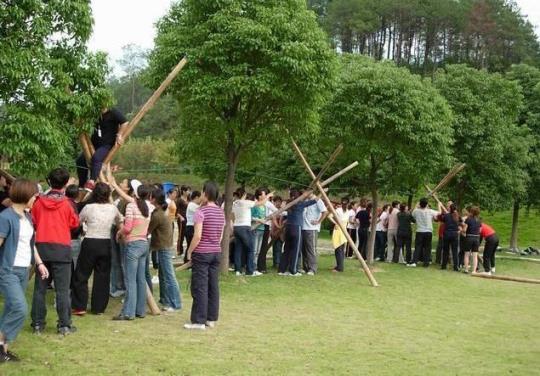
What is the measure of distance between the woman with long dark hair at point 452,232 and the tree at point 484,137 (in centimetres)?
383

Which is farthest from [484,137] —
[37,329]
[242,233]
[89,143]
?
[37,329]

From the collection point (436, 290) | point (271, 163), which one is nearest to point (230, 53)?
point (436, 290)

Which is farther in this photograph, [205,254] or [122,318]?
[122,318]

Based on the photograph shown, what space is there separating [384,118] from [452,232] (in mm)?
5070

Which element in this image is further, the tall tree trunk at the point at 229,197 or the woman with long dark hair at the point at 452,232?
the woman with long dark hair at the point at 452,232

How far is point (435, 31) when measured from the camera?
7488 centimetres

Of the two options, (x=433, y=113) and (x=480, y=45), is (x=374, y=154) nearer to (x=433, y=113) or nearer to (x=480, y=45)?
(x=433, y=113)

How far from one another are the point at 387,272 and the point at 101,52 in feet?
36.9

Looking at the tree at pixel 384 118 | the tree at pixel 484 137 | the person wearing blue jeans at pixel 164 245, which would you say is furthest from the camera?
the tree at pixel 484 137

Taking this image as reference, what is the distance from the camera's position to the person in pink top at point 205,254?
9594 millimetres

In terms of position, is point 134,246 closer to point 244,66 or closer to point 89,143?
point 89,143

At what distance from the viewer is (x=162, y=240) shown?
10.9 m

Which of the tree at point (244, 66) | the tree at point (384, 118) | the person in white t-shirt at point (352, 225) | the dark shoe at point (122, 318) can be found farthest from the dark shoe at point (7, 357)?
the person in white t-shirt at point (352, 225)

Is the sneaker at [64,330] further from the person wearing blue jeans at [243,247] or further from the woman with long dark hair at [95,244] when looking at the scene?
the person wearing blue jeans at [243,247]
